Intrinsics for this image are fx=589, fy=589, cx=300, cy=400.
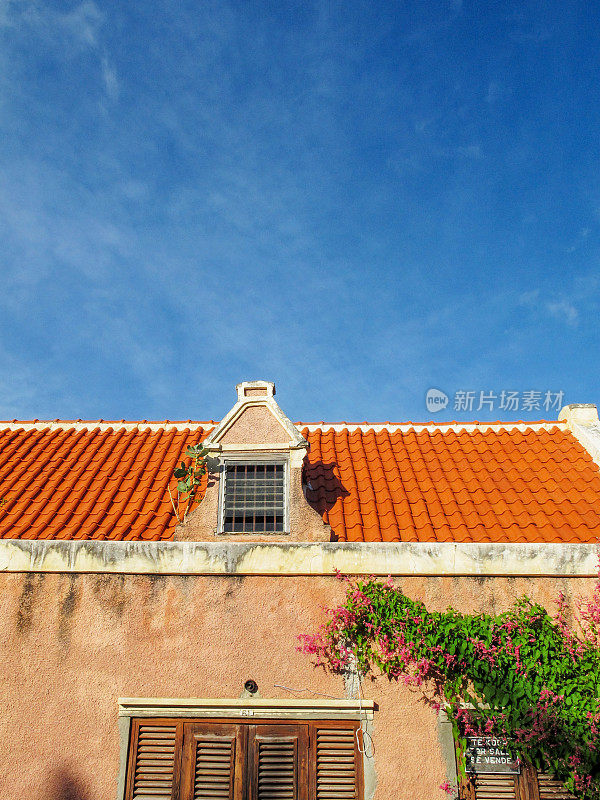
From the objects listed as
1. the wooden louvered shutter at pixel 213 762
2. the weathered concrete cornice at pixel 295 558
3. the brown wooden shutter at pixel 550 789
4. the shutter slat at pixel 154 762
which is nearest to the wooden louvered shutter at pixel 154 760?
the shutter slat at pixel 154 762

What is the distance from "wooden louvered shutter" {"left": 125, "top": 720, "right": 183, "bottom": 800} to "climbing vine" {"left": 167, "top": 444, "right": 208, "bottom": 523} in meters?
2.46

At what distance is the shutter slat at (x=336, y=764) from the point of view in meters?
6.52

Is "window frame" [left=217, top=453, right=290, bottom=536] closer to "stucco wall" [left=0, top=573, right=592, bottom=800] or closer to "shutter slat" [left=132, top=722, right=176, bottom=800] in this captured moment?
"stucco wall" [left=0, top=573, right=592, bottom=800]

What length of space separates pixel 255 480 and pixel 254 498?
26cm

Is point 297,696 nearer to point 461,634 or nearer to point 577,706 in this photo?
point 461,634

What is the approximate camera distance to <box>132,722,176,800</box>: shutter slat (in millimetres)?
6609

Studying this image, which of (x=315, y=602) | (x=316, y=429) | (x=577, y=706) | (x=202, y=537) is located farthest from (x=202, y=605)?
(x=316, y=429)

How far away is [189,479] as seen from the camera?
840cm

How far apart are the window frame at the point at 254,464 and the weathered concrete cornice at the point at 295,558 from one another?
34cm

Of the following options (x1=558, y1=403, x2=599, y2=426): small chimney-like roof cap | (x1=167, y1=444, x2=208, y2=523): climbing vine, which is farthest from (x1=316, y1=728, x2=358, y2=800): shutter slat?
(x1=558, y1=403, x2=599, y2=426): small chimney-like roof cap

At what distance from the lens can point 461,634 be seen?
21.9 feet

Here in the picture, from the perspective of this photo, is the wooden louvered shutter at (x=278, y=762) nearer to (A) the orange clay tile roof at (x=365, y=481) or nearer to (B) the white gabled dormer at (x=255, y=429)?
(A) the orange clay tile roof at (x=365, y=481)

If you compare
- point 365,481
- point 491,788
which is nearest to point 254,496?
point 365,481

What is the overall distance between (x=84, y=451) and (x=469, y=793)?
7988mm
